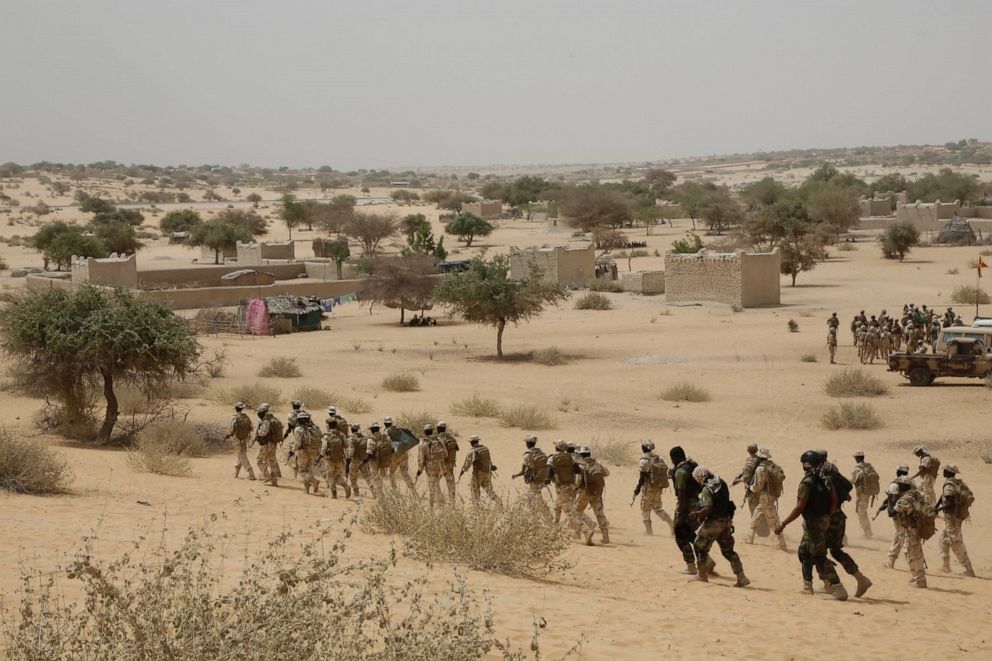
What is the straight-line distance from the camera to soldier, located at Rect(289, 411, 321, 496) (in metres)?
14.8

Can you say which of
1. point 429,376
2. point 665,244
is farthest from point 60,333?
point 665,244

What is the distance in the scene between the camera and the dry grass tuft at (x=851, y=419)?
20750 millimetres

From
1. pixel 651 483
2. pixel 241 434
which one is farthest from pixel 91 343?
pixel 651 483

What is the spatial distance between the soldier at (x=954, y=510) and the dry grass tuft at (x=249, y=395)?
43.7 feet

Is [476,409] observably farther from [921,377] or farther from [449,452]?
[921,377]

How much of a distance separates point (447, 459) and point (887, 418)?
433 inches

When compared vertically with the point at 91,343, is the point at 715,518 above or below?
below

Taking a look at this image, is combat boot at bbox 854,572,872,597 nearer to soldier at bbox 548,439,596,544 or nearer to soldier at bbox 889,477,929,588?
soldier at bbox 889,477,929,588

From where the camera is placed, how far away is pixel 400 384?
80.9 ft

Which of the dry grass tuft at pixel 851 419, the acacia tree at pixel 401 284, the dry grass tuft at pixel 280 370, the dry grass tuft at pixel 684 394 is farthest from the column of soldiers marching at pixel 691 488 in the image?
the acacia tree at pixel 401 284

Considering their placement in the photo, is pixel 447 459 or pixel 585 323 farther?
pixel 585 323

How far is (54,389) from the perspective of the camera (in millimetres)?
18531

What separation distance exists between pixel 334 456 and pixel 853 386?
13.3 metres

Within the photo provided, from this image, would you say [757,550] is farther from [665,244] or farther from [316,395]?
[665,244]
